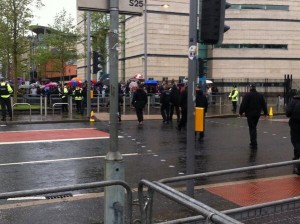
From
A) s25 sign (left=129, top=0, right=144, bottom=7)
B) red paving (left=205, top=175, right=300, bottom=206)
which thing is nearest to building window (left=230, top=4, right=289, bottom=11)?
red paving (left=205, top=175, right=300, bottom=206)

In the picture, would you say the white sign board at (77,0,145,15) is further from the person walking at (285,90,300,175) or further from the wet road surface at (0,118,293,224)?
the person walking at (285,90,300,175)

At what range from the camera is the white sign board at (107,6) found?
177 inches

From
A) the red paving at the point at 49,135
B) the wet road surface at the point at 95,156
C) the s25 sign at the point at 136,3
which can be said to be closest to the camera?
the s25 sign at the point at 136,3

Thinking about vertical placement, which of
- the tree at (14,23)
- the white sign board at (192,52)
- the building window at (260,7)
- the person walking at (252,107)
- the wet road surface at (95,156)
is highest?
the building window at (260,7)

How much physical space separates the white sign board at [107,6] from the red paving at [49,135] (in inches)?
385

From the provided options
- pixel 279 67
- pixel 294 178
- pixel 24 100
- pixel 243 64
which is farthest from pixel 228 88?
pixel 294 178

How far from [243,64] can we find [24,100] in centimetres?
2926

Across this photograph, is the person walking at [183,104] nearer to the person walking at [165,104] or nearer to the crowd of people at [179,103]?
the crowd of people at [179,103]

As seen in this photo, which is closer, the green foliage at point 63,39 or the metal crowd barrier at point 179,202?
the metal crowd barrier at point 179,202

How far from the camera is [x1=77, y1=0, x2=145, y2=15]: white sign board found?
4.49 meters

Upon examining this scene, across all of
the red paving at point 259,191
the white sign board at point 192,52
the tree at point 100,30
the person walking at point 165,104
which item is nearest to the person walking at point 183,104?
the person walking at point 165,104

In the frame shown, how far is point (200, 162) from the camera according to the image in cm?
1042

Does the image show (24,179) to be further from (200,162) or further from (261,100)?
(261,100)

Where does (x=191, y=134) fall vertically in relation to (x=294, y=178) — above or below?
above
